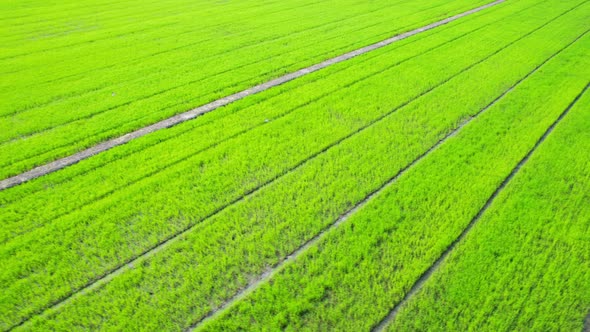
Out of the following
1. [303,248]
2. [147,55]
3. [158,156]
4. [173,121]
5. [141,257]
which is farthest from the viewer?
[147,55]

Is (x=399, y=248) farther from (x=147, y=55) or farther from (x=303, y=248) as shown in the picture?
(x=147, y=55)

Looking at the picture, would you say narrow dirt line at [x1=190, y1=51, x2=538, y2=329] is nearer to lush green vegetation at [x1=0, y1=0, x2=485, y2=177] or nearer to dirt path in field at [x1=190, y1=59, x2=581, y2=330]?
dirt path in field at [x1=190, y1=59, x2=581, y2=330]

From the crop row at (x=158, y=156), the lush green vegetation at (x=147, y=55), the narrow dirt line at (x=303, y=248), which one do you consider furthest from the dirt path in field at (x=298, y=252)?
the lush green vegetation at (x=147, y=55)

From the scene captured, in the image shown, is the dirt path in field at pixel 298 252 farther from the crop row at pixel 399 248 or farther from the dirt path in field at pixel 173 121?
the dirt path in field at pixel 173 121

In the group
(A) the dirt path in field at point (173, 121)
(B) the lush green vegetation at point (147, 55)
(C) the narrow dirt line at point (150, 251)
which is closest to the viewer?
(C) the narrow dirt line at point (150, 251)

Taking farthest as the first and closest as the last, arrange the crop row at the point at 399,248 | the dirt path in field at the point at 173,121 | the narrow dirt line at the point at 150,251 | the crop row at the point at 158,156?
1. the dirt path in field at the point at 173,121
2. the crop row at the point at 158,156
3. the narrow dirt line at the point at 150,251
4. the crop row at the point at 399,248

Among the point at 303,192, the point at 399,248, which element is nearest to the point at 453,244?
the point at 399,248

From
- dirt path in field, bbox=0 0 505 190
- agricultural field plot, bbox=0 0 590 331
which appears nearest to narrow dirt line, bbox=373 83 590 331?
agricultural field plot, bbox=0 0 590 331
